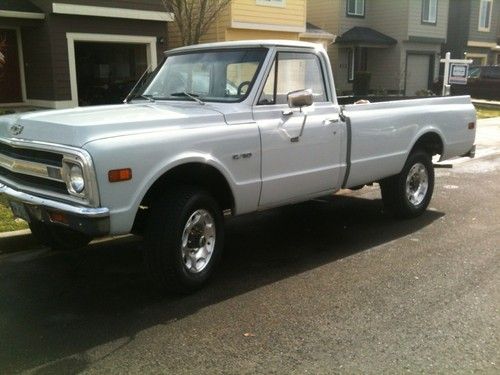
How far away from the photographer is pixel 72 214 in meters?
3.86

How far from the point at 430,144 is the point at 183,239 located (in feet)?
13.1

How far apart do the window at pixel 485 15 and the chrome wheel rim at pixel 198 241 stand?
31979 millimetres

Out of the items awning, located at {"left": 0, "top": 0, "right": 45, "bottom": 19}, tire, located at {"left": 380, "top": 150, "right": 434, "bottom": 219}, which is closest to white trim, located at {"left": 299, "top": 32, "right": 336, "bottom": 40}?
awning, located at {"left": 0, "top": 0, "right": 45, "bottom": 19}

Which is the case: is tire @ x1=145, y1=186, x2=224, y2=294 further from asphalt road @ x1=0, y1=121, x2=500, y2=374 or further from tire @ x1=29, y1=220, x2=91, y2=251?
tire @ x1=29, y1=220, x2=91, y2=251

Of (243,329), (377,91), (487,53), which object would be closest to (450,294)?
(243,329)

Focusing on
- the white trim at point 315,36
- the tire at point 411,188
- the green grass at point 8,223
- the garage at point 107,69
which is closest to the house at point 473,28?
the white trim at point 315,36

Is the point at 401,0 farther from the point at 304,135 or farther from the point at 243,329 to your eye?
the point at 243,329

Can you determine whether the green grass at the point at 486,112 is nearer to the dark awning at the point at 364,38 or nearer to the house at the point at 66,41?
the dark awning at the point at 364,38

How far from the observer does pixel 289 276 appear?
502cm

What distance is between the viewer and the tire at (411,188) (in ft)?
22.1

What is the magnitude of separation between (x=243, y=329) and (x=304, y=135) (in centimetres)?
204

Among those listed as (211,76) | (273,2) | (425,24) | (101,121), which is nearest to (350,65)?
(425,24)

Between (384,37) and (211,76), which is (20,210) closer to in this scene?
(211,76)

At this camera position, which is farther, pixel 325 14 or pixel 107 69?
pixel 325 14
